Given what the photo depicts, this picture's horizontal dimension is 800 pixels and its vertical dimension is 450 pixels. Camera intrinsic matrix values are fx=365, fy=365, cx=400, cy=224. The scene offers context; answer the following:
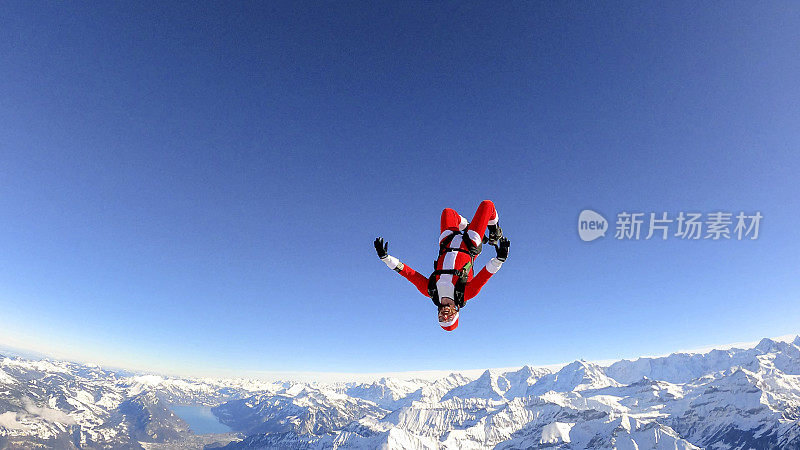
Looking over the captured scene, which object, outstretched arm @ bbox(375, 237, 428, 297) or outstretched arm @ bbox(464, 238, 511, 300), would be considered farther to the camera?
outstretched arm @ bbox(375, 237, 428, 297)

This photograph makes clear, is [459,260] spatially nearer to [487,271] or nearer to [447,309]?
[487,271]

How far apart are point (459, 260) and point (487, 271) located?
3.47 feet

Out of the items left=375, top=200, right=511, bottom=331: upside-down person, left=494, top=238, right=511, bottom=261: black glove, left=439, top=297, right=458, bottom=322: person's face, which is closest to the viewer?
left=494, top=238, right=511, bottom=261: black glove

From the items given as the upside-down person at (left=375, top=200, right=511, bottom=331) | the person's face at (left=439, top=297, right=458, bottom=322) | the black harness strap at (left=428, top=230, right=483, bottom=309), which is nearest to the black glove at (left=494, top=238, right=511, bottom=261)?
the upside-down person at (left=375, top=200, right=511, bottom=331)

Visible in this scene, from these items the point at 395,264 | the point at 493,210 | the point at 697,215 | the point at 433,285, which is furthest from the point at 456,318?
the point at 697,215

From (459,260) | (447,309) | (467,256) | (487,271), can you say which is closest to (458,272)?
(459,260)

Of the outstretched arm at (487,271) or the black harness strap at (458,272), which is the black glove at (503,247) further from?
the black harness strap at (458,272)

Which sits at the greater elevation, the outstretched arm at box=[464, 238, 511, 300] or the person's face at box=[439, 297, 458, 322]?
the outstretched arm at box=[464, 238, 511, 300]

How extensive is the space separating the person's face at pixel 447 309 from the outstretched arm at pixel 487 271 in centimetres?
74

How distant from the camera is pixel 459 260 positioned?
12.6m

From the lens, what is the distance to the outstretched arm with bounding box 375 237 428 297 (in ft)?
43.2

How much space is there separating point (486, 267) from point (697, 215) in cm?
2454

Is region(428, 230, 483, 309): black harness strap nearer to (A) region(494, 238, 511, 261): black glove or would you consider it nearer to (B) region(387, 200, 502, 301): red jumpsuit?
(B) region(387, 200, 502, 301): red jumpsuit

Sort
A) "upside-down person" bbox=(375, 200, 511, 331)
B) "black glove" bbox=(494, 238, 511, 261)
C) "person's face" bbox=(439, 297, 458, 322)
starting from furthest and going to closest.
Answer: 1. "person's face" bbox=(439, 297, 458, 322)
2. "upside-down person" bbox=(375, 200, 511, 331)
3. "black glove" bbox=(494, 238, 511, 261)
